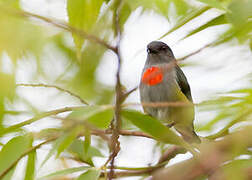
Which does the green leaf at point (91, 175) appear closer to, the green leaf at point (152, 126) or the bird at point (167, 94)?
the green leaf at point (152, 126)

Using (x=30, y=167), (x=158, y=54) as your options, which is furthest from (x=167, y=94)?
(x=30, y=167)

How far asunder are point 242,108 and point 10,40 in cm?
Answer: 55

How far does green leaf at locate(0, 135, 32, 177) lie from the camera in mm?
1106

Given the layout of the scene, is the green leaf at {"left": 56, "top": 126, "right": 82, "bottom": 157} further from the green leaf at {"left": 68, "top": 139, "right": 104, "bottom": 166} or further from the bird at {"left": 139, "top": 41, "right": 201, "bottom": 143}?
the bird at {"left": 139, "top": 41, "right": 201, "bottom": 143}

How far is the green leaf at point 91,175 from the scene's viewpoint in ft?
3.91

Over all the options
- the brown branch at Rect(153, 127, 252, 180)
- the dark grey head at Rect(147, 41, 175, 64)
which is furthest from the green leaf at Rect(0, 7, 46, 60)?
the dark grey head at Rect(147, 41, 175, 64)

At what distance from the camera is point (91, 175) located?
1211mm

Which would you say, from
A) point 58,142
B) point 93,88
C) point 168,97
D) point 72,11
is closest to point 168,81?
point 168,97

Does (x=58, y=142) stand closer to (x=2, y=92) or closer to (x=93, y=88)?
(x=2, y=92)

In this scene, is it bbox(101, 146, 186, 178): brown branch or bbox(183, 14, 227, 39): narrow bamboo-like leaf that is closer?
bbox(183, 14, 227, 39): narrow bamboo-like leaf

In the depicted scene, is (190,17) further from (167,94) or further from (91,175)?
(167,94)

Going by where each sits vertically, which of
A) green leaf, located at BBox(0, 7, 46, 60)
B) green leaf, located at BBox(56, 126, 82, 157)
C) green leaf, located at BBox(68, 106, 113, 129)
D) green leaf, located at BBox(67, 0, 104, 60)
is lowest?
green leaf, located at BBox(56, 126, 82, 157)

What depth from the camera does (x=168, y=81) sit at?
234 cm

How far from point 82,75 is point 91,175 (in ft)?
1.40
